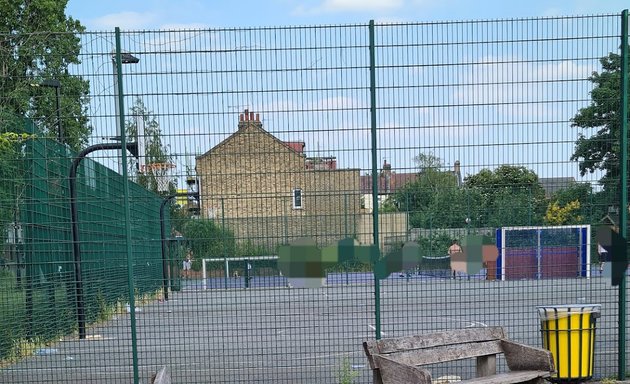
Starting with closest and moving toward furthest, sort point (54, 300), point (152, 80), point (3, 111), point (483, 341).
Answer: point (483, 341)
point (152, 80)
point (3, 111)
point (54, 300)

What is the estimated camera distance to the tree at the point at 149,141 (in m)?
6.87

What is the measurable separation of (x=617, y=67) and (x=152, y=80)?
5.27 metres

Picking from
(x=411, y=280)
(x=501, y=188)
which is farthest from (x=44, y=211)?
(x=501, y=188)

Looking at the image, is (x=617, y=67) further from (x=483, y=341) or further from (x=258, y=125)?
(x=258, y=125)

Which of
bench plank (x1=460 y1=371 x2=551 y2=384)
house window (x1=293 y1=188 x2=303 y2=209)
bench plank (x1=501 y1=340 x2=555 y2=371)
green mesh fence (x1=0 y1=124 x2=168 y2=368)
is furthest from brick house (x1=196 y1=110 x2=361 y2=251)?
bench plank (x1=460 y1=371 x2=551 y2=384)

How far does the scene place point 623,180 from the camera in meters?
6.99

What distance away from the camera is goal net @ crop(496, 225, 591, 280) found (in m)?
7.16

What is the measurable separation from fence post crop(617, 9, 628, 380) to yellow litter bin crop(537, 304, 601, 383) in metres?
0.43

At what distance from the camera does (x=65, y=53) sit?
6.89m

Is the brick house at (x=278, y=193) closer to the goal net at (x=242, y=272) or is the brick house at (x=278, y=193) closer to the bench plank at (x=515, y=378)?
the goal net at (x=242, y=272)

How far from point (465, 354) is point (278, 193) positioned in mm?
2701

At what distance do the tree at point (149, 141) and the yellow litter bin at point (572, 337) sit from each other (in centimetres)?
467

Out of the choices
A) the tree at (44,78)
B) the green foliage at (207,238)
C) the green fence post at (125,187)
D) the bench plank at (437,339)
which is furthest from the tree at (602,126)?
the tree at (44,78)

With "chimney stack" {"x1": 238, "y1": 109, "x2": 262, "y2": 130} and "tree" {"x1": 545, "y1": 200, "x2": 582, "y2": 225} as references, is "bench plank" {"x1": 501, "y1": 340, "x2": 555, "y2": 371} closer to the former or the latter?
"tree" {"x1": 545, "y1": 200, "x2": 582, "y2": 225}
